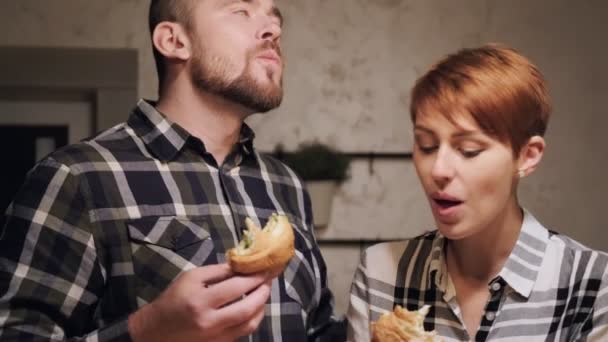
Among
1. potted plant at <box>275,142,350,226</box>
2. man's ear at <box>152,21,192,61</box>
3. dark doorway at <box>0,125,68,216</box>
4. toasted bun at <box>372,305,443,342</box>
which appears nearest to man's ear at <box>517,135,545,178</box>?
toasted bun at <box>372,305,443,342</box>

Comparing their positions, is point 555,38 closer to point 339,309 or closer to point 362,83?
point 362,83

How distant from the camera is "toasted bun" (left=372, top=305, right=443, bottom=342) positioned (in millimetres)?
981

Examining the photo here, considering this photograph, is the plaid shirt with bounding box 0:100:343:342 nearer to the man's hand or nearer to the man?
the man

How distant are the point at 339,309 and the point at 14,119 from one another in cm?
127

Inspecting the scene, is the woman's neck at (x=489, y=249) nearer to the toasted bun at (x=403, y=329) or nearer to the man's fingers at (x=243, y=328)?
the toasted bun at (x=403, y=329)

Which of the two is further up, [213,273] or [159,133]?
[159,133]

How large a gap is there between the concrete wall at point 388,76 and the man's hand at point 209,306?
129 centimetres

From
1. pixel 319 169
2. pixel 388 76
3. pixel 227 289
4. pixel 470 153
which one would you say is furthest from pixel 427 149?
pixel 388 76

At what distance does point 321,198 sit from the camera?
221 cm

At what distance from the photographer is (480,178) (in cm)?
104

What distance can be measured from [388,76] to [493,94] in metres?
1.28

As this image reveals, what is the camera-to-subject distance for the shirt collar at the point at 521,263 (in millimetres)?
1093

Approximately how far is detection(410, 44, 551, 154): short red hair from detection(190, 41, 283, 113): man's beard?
32 cm

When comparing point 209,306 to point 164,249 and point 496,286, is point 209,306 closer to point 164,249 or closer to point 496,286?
point 164,249
